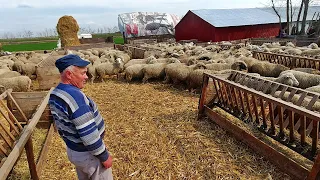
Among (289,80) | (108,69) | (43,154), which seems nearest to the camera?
(43,154)

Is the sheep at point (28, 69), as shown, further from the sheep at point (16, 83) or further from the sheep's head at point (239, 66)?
the sheep's head at point (239, 66)

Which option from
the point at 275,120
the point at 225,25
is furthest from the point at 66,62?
the point at 225,25

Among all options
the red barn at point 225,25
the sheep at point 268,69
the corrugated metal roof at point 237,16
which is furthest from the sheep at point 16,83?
the corrugated metal roof at point 237,16

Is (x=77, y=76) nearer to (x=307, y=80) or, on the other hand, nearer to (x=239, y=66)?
(x=307, y=80)

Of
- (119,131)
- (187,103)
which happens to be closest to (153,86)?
(187,103)

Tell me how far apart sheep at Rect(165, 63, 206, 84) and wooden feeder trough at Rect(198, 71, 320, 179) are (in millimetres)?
3329

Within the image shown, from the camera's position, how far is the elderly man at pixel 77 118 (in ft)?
8.43

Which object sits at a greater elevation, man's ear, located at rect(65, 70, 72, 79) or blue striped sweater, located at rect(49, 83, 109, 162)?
man's ear, located at rect(65, 70, 72, 79)

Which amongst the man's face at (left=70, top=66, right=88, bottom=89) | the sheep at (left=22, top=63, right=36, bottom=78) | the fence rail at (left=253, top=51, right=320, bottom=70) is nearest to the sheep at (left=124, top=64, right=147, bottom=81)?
the sheep at (left=22, top=63, right=36, bottom=78)

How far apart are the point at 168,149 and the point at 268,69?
6.89 m

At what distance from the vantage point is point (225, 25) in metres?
36.3

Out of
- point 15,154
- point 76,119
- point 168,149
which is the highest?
point 76,119

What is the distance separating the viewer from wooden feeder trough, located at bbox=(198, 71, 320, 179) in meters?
3.95

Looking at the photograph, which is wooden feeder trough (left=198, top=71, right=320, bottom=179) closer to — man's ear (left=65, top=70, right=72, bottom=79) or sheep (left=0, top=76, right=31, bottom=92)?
man's ear (left=65, top=70, right=72, bottom=79)
